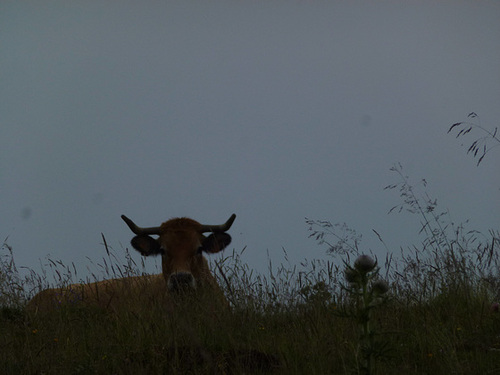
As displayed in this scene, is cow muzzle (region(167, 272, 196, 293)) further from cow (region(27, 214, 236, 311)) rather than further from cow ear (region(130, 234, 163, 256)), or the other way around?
cow ear (region(130, 234, 163, 256))

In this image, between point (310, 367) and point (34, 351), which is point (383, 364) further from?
point (34, 351)

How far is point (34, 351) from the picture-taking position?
5.01 metres

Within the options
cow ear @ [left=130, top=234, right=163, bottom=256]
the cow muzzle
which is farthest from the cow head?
the cow muzzle

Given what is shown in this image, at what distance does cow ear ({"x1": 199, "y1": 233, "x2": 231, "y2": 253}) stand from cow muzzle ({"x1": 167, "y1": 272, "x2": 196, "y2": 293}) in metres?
1.27

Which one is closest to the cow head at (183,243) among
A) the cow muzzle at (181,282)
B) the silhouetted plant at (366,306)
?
the cow muzzle at (181,282)

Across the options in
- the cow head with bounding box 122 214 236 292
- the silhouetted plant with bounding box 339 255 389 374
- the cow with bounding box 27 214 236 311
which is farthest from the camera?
the cow head with bounding box 122 214 236 292

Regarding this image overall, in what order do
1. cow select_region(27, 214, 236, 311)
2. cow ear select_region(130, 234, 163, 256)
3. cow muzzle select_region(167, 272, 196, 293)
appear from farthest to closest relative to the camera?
cow ear select_region(130, 234, 163, 256), cow select_region(27, 214, 236, 311), cow muzzle select_region(167, 272, 196, 293)

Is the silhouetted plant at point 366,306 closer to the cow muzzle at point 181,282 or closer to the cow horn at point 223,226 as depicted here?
the cow muzzle at point 181,282

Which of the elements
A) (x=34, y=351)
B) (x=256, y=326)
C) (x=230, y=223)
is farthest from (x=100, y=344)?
(x=230, y=223)

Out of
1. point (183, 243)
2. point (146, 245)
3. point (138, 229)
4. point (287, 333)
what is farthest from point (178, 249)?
point (287, 333)

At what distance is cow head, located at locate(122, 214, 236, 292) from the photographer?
9172 millimetres

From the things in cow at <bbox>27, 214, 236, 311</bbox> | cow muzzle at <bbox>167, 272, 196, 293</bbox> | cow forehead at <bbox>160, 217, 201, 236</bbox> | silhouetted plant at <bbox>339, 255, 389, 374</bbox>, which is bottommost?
silhouetted plant at <bbox>339, 255, 389, 374</bbox>

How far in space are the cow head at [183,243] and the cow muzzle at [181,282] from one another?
0.25 meters

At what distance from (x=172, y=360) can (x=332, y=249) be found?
144 inches
